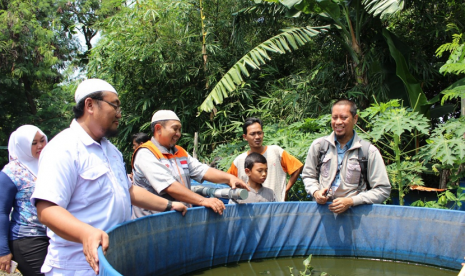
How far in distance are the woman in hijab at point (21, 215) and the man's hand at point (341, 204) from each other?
7.30ft

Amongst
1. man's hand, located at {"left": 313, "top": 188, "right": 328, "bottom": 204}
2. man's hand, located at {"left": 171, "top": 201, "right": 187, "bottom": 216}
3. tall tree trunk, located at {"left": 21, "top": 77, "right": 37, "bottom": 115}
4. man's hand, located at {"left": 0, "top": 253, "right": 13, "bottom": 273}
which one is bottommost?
man's hand, located at {"left": 0, "top": 253, "right": 13, "bottom": 273}

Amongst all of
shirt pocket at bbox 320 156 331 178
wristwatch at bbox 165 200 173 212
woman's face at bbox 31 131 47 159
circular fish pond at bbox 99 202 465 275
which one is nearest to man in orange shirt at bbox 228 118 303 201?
circular fish pond at bbox 99 202 465 275

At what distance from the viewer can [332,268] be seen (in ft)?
11.6

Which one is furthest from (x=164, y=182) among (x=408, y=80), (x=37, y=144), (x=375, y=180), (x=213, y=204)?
(x=408, y=80)

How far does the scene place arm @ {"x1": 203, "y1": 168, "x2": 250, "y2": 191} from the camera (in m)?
3.54

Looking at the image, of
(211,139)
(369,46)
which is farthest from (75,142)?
(211,139)

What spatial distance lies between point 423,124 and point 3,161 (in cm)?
1576

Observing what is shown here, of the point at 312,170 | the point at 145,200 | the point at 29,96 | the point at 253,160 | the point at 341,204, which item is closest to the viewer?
the point at 145,200

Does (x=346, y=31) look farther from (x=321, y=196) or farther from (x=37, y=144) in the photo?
(x=37, y=144)

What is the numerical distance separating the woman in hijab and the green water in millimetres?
1214

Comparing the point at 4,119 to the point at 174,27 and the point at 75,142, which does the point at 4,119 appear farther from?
the point at 75,142

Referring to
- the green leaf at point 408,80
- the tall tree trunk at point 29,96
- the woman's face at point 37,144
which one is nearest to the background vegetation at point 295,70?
the green leaf at point 408,80

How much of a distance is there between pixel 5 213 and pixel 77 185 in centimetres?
113

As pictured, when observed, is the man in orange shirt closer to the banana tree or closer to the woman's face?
the woman's face
